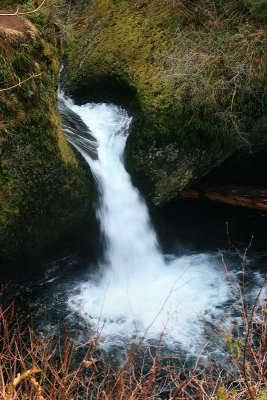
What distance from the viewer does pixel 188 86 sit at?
21.7 feet

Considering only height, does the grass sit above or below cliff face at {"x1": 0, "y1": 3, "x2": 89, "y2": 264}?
below

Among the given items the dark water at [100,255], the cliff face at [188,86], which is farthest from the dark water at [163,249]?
the cliff face at [188,86]

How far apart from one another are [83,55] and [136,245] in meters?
3.76

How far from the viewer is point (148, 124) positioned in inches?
268

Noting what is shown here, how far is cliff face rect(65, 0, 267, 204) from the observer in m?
6.61

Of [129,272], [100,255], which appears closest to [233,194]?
[129,272]

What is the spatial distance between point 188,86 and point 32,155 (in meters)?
2.56

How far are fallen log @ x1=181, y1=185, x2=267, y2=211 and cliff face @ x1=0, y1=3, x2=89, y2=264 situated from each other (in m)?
2.22

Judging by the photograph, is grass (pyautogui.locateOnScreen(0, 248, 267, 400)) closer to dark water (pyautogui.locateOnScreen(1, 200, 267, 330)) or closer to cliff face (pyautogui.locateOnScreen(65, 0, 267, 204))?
dark water (pyautogui.locateOnScreen(1, 200, 267, 330))

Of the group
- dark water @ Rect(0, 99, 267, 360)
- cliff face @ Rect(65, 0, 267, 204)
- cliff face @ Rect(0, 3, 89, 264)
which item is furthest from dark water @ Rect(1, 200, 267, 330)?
cliff face @ Rect(65, 0, 267, 204)

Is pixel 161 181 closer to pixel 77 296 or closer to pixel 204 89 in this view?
pixel 204 89

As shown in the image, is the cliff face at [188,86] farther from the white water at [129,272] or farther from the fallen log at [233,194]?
the fallen log at [233,194]

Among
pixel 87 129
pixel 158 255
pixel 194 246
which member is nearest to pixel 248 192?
pixel 194 246

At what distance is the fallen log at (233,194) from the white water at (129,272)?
1.10m
